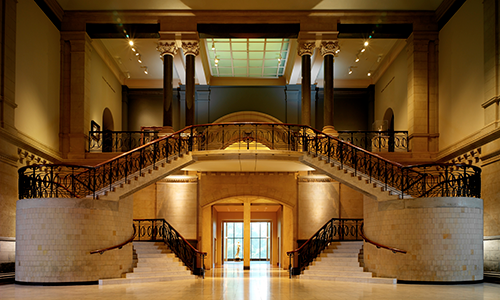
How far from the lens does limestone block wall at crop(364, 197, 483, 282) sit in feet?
36.6

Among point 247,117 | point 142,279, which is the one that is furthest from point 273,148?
point 247,117

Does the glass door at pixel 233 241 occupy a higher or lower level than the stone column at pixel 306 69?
lower

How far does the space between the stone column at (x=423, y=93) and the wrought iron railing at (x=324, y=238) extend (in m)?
3.33

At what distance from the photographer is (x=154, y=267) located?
13352 mm

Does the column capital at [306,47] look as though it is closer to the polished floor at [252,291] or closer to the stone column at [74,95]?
the stone column at [74,95]

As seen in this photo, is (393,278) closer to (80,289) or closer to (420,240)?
(420,240)

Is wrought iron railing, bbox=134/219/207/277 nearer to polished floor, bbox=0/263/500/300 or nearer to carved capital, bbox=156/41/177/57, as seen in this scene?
polished floor, bbox=0/263/500/300

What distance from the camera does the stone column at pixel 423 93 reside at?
16312 millimetres

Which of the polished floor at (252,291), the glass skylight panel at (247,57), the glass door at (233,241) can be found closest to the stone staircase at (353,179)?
the polished floor at (252,291)

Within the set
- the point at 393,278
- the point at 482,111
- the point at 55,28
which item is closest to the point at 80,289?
the point at 393,278

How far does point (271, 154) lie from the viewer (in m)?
13.6

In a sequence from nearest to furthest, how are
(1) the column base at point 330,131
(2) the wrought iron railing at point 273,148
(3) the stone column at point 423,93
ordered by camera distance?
1. (2) the wrought iron railing at point 273,148
2. (1) the column base at point 330,131
3. (3) the stone column at point 423,93

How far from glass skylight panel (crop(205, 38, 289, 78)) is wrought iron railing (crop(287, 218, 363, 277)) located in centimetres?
712

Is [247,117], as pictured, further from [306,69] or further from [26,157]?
[26,157]
